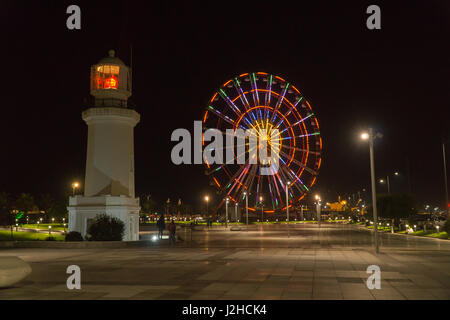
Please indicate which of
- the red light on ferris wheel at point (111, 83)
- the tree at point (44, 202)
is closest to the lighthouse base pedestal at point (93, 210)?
the red light on ferris wheel at point (111, 83)

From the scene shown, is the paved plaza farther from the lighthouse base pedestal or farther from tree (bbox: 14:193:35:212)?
tree (bbox: 14:193:35:212)

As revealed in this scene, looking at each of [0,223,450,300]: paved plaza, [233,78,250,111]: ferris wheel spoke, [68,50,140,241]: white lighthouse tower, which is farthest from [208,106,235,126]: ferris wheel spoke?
[0,223,450,300]: paved plaza

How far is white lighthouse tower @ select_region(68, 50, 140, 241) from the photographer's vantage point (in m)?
36.3

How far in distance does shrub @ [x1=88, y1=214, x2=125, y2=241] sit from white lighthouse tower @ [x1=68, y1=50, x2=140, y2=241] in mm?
3070

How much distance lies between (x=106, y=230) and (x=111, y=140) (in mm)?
8068

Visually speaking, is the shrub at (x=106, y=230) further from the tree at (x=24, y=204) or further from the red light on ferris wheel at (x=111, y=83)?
the tree at (x=24, y=204)

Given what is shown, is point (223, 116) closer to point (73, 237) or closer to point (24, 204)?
point (73, 237)

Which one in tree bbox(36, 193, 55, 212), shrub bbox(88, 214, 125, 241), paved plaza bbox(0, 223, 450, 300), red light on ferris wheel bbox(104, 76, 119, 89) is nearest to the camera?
paved plaza bbox(0, 223, 450, 300)

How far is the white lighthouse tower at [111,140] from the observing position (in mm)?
36344
